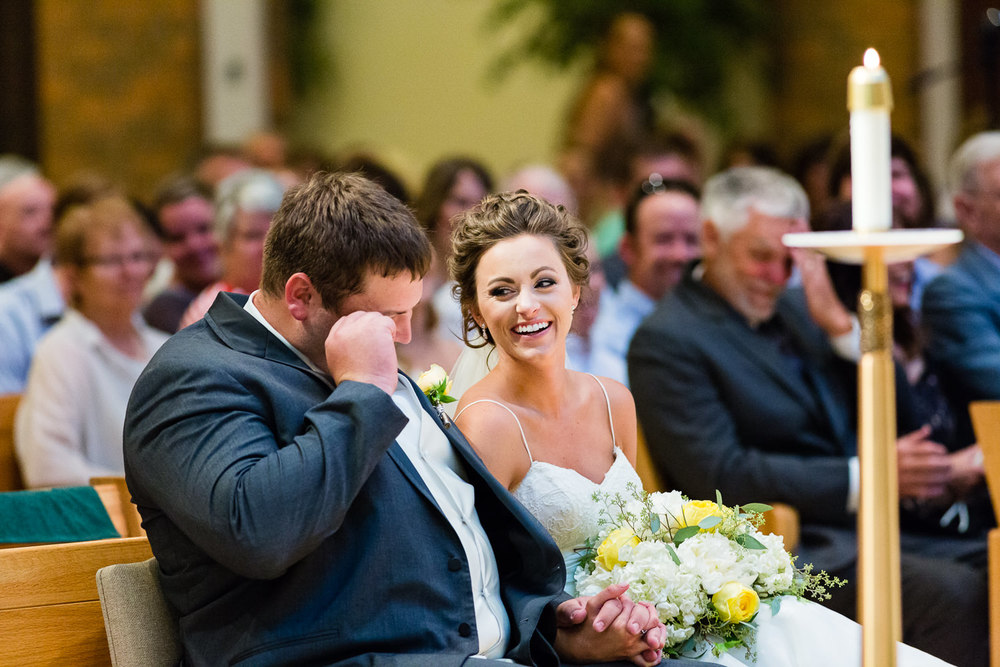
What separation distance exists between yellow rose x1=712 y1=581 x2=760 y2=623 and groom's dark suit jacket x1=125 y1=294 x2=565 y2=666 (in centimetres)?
37

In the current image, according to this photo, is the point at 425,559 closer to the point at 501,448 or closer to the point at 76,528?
the point at 501,448

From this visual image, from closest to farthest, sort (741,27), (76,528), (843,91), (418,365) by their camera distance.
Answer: (76,528) < (418,365) < (843,91) < (741,27)

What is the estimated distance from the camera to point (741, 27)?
33.8 ft

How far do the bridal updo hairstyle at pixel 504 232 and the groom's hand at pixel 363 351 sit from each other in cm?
71

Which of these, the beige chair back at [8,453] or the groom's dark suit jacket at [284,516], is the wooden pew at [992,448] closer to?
the groom's dark suit jacket at [284,516]

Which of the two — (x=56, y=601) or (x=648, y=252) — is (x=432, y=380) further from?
(x=648, y=252)

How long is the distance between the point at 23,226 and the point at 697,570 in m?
4.69

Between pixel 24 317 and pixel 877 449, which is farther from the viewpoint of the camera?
pixel 24 317

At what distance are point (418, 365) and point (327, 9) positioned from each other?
6434mm

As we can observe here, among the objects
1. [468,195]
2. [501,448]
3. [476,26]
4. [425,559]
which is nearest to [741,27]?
[476,26]

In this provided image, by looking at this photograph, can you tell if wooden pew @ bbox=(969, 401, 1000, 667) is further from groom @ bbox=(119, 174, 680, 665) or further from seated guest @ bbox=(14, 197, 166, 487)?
seated guest @ bbox=(14, 197, 166, 487)

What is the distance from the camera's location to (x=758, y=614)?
8.68ft

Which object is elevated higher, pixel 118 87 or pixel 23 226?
pixel 118 87

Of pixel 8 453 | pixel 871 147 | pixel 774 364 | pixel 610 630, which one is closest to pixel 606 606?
pixel 610 630
